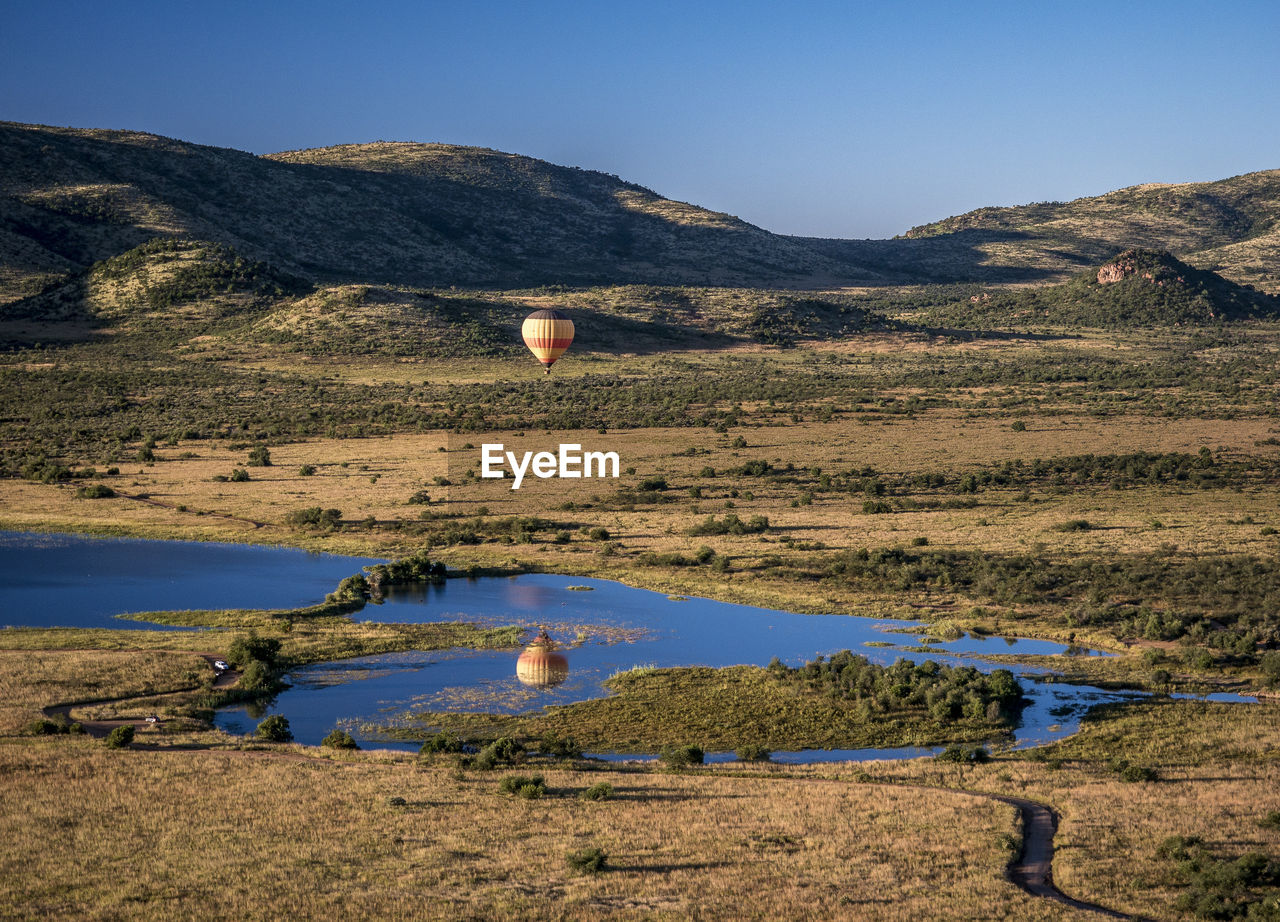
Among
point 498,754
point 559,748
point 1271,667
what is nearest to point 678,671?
point 559,748

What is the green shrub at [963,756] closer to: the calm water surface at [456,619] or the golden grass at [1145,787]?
the golden grass at [1145,787]

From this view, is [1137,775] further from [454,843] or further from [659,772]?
[454,843]

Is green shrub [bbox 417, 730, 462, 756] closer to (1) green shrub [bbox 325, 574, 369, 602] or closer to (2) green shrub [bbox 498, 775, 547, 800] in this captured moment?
(2) green shrub [bbox 498, 775, 547, 800]

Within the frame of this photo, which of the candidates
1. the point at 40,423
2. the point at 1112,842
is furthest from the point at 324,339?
the point at 1112,842

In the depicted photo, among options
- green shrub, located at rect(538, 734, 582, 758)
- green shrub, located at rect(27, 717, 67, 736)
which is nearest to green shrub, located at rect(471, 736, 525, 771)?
green shrub, located at rect(538, 734, 582, 758)

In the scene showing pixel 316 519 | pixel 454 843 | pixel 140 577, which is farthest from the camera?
pixel 316 519

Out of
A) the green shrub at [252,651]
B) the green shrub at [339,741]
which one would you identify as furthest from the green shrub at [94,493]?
the green shrub at [339,741]
